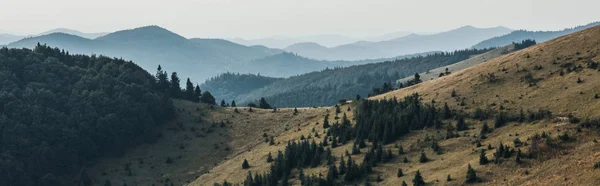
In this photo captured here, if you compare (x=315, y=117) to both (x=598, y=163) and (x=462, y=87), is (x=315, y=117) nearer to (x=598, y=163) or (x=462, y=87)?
(x=462, y=87)

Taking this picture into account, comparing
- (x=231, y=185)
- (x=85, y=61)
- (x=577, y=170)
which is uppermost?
(x=85, y=61)

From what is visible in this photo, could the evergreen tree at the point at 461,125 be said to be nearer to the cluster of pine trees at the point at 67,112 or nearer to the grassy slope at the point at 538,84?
the grassy slope at the point at 538,84

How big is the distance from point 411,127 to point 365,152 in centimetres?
1005

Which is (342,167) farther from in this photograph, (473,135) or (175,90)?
(175,90)

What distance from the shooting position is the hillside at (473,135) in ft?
230

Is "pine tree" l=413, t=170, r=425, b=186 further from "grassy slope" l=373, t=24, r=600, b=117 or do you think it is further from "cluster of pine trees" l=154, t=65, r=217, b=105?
"cluster of pine trees" l=154, t=65, r=217, b=105

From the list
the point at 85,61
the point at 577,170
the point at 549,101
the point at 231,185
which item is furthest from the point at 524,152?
the point at 85,61

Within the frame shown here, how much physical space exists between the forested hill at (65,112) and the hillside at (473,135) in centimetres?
3778

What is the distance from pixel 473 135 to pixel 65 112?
10402 centimetres

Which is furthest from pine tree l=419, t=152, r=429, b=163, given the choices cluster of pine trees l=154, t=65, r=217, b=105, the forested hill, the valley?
cluster of pine trees l=154, t=65, r=217, b=105

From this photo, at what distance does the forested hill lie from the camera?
4946 inches

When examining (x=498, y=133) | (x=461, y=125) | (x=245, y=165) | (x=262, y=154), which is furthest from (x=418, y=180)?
(x=262, y=154)

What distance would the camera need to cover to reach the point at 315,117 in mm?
139125

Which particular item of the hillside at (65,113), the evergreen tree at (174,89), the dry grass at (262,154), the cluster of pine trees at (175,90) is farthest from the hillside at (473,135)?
the evergreen tree at (174,89)
